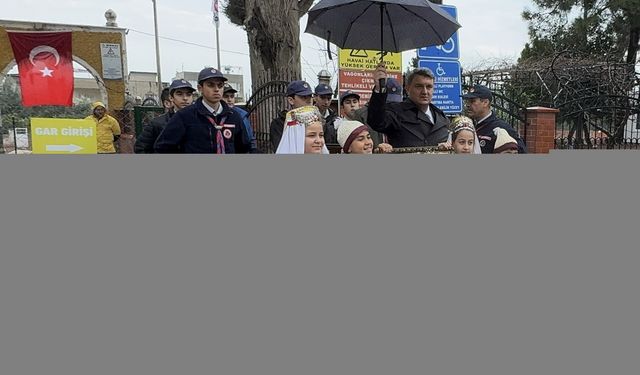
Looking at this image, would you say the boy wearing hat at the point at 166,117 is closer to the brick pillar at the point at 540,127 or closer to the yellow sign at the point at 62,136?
the yellow sign at the point at 62,136

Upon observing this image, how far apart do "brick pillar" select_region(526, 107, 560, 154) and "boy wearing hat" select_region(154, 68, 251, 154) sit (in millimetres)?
4751

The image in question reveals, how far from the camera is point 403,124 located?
10.3 feet

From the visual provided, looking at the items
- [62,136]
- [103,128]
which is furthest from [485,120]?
[103,128]

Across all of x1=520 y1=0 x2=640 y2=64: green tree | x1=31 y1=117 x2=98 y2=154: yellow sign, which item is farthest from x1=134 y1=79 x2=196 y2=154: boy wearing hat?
x1=520 y1=0 x2=640 y2=64: green tree

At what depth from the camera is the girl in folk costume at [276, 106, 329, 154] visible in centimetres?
258

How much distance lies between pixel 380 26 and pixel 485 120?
1.31 meters

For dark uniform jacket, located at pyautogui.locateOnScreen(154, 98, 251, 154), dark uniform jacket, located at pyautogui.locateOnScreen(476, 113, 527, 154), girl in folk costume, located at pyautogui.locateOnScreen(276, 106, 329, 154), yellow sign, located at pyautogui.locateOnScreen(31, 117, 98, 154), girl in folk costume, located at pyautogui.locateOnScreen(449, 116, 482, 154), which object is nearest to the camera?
girl in folk costume, located at pyautogui.locateOnScreen(276, 106, 329, 154)

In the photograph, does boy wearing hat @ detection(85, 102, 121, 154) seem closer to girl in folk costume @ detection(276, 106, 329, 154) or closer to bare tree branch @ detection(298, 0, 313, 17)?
bare tree branch @ detection(298, 0, 313, 17)

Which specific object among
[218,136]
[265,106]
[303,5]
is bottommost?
[218,136]

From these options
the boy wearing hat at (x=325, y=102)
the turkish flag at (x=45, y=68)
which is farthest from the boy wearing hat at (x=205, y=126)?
the turkish flag at (x=45, y=68)

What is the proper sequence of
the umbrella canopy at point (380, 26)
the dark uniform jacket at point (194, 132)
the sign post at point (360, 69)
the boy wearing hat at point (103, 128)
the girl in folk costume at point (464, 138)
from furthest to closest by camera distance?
1. the boy wearing hat at point (103, 128)
2. the sign post at point (360, 69)
3. the umbrella canopy at point (380, 26)
4. the dark uniform jacket at point (194, 132)
5. the girl in folk costume at point (464, 138)

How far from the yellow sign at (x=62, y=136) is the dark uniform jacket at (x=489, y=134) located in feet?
13.4

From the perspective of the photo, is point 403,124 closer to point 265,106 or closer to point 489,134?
point 489,134

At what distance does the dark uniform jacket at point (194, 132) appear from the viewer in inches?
122
